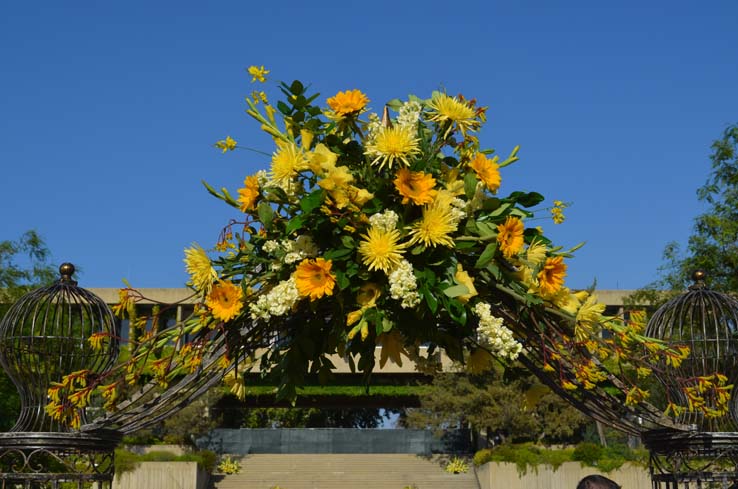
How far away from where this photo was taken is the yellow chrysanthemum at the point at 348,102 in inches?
147

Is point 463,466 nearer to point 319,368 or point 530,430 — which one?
point 530,430

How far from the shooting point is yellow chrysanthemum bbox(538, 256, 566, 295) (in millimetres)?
3654

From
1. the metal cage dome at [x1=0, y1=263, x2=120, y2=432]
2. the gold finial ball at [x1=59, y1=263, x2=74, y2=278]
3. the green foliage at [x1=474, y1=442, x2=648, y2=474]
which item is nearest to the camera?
the metal cage dome at [x1=0, y1=263, x2=120, y2=432]

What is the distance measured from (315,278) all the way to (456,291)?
21.8 inches

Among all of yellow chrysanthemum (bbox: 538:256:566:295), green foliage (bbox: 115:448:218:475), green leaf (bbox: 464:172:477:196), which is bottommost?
green foliage (bbox: 115:448:218:475)

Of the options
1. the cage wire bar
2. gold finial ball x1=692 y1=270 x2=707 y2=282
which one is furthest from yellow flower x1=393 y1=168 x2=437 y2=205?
gold finial ball x1=692 y1=270 x2=707 y2=282

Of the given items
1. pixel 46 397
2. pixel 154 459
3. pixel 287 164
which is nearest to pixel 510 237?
pixel 287 164

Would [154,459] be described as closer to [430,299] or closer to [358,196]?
[358,196]

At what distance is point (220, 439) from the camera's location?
121ft

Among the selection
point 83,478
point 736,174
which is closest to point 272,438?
point 736,174

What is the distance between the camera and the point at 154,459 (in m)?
30.3

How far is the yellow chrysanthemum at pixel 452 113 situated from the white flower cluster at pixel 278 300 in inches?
36.3

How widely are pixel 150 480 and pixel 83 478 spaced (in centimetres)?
2589

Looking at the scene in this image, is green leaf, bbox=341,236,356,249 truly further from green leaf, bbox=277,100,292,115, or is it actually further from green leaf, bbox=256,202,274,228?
green leaf, bbox=277,100,292,115
